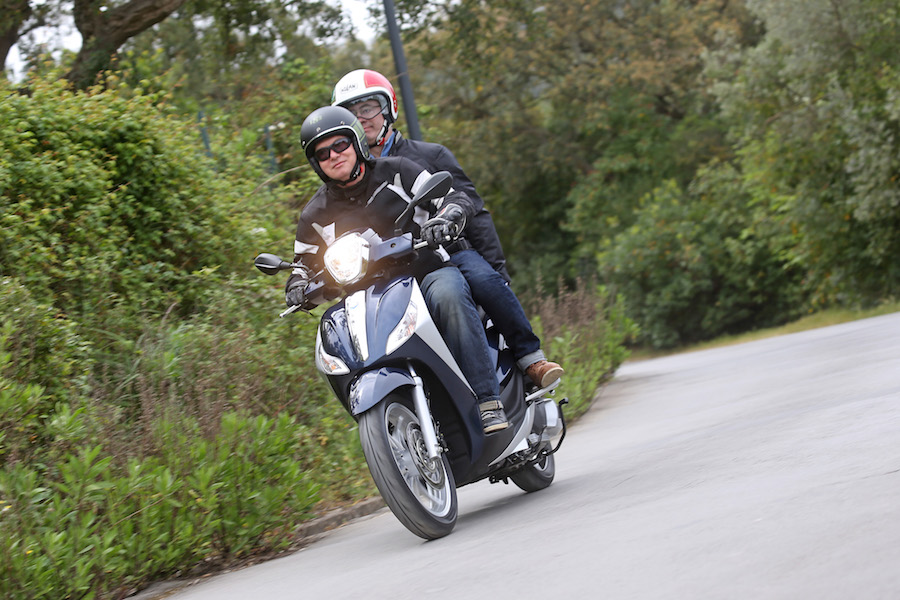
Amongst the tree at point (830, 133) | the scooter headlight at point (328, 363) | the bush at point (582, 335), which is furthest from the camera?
the tree at point (830, 133)

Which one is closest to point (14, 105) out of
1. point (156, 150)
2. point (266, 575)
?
point (156, 150)

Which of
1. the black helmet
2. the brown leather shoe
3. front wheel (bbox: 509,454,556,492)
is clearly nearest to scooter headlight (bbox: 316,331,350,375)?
the black helmet

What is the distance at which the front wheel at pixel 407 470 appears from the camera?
5.38 m

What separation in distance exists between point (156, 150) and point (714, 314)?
34.5 metres

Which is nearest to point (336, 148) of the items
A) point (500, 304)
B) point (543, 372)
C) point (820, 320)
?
point (500, 304)

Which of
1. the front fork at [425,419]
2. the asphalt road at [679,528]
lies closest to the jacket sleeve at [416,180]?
the front fork at [425,419]

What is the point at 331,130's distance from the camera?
615 cm

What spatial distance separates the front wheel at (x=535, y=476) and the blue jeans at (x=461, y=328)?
3.67 ft

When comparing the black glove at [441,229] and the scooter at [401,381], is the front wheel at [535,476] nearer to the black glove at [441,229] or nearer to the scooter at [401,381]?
the scooter at [401,381]

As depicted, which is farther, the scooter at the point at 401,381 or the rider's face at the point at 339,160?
the rider's face at the point at 339,160

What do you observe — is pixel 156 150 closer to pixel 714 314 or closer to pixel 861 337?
pixel 861 337

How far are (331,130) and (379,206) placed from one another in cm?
48

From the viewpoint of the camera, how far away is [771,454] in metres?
6.23

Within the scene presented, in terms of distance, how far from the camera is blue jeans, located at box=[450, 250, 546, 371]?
21.2ft
